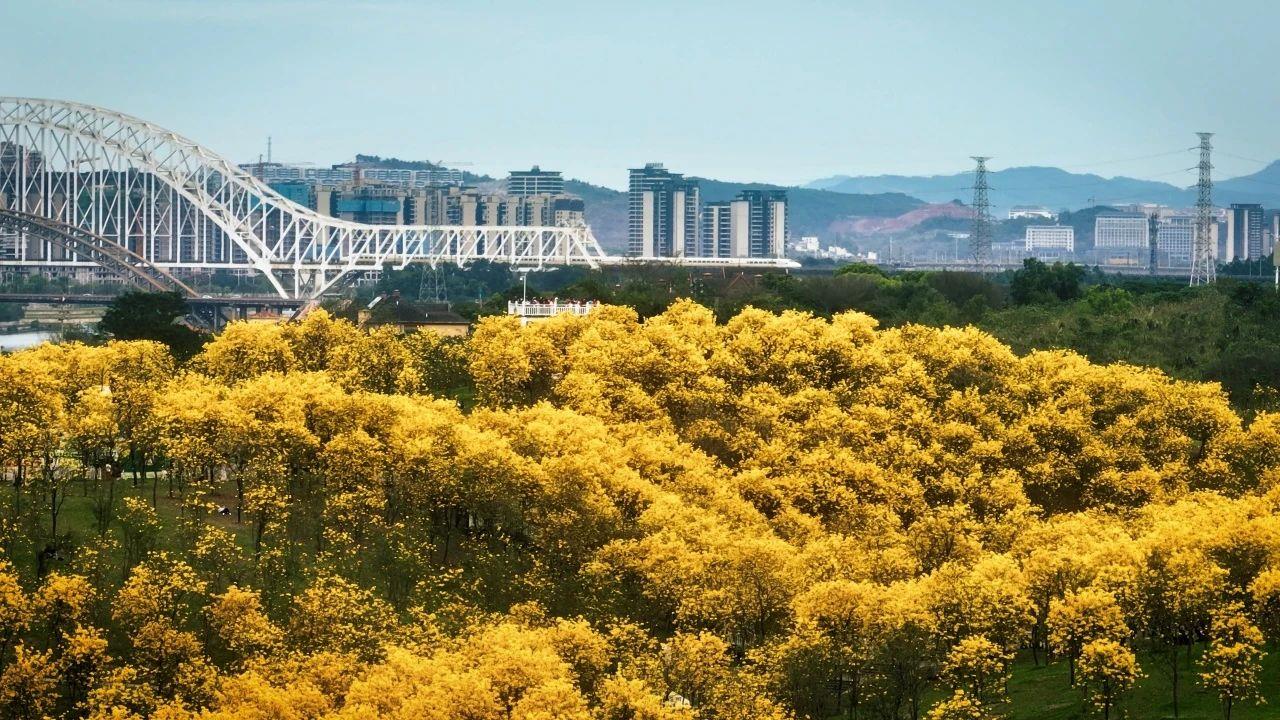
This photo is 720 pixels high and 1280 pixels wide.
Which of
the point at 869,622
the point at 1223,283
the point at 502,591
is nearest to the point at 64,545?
the point at 502,591

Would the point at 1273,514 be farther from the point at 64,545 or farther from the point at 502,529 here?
the point at 64,545

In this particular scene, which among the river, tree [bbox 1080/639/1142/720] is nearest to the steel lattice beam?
the river

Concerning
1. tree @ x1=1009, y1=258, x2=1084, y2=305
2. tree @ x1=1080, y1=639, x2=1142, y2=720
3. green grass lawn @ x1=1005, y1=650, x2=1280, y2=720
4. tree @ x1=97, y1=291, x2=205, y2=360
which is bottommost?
green grass lawn @ x1=1005, y1=650, x2=1280, y2=720

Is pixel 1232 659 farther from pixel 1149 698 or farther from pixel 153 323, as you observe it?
pixel 153 323

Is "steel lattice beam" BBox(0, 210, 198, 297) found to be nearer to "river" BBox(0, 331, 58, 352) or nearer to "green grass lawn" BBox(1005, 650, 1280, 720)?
"river" BBox(0, 331, 58, 352)

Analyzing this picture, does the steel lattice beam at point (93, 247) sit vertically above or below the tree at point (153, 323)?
above

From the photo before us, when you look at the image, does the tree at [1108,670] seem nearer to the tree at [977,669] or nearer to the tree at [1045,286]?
the tree at [977,669]

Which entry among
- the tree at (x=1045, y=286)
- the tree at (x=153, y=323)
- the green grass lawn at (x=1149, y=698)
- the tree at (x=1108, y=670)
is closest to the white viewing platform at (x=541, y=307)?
the tree at (x=153, y=323)
